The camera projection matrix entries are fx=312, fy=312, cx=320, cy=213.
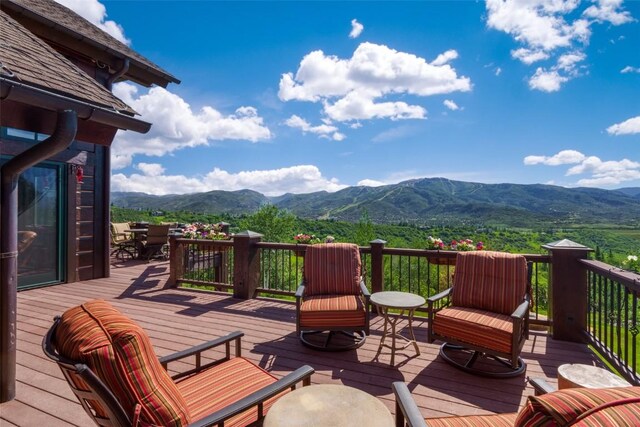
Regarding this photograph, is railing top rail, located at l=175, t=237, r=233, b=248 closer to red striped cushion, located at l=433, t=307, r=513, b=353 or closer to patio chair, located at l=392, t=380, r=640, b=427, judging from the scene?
red striped cushion, located at l=433, t=307, r=513, b=353

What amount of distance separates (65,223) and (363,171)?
54.1m

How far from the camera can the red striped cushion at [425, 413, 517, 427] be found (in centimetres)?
158

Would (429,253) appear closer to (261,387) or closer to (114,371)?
(261,387)

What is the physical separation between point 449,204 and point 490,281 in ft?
382

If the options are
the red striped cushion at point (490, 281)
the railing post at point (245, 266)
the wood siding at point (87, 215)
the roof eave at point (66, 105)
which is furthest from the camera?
the wood siding at point (87, 215)

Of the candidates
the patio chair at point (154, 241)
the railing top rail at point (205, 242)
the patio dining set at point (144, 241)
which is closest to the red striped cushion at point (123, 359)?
the railing top rail at point (205, 242)

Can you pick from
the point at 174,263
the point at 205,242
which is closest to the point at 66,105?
the point at 205,242

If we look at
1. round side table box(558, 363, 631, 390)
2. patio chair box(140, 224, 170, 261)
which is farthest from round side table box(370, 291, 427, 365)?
patio chair box(140, 224, 170, 261)

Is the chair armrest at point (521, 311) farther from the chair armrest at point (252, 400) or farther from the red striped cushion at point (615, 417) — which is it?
the red striped cushion at point (615, 417)

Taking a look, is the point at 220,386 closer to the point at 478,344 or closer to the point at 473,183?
the point at 478,344

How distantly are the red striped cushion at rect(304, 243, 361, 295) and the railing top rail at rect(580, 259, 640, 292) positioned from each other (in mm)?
2460

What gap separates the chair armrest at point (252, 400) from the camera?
132 centimetres

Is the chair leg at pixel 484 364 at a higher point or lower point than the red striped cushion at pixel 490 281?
lower

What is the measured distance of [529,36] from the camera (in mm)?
7680
